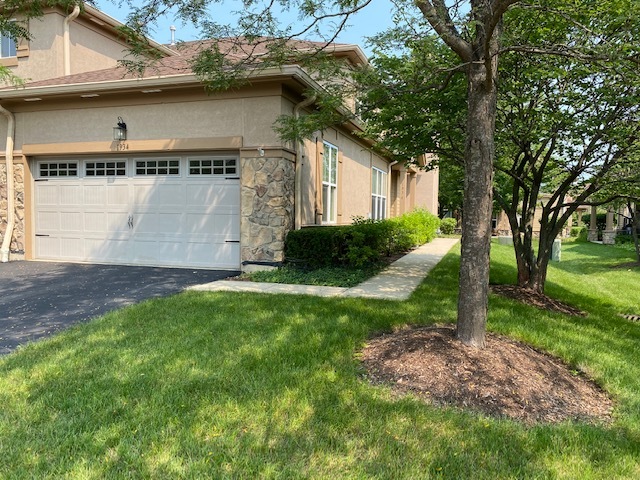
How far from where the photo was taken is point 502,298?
21.5ft

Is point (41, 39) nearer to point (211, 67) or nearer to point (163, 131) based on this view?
point (163, 131)

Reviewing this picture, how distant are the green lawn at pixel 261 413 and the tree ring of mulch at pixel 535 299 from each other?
145 cm

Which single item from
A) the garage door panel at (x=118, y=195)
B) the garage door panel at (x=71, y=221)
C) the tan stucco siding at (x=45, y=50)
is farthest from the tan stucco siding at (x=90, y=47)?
the garage door panel at (x=71, y=221)

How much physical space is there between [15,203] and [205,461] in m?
10.2

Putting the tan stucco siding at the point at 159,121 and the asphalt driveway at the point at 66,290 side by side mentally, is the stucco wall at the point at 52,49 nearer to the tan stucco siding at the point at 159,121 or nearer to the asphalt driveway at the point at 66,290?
the tan stucco siding at the point at 159,121

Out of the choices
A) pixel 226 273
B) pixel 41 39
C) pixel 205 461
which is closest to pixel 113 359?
pixel 205 461

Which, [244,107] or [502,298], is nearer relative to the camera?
[502,298]

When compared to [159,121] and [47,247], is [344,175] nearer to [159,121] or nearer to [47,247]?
[159,121]

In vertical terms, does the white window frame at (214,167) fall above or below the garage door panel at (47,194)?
above

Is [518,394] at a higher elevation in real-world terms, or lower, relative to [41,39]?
lower

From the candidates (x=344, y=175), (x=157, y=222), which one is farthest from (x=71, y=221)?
(x=344, y=175)

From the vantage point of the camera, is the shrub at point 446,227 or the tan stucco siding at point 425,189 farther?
the shrub at point 446,227

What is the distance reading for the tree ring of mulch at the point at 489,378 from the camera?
10.2ft

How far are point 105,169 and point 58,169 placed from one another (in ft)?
4.19
